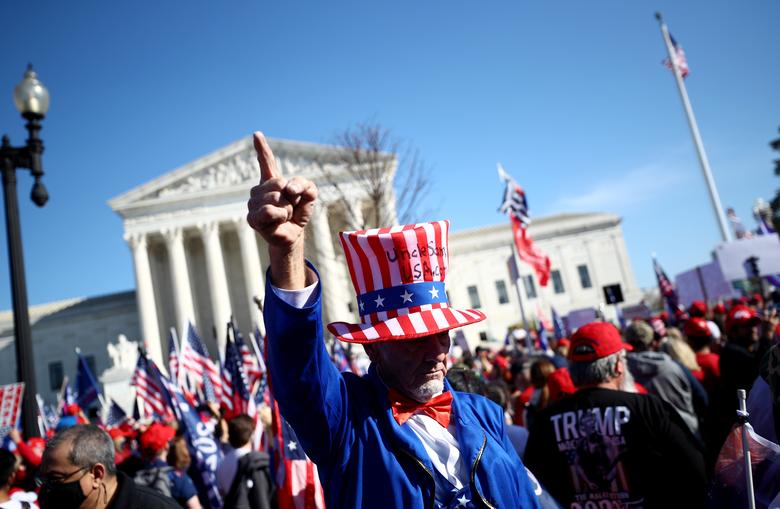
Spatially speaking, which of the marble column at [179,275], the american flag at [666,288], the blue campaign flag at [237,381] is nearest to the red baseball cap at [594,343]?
the blue campaign flag at [237,381]

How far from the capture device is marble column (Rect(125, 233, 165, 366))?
4553 cm

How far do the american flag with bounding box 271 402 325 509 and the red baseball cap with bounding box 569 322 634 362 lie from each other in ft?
5.54

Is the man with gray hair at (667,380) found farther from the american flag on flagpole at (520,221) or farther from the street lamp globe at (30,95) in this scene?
the american flag on flagpole at (520,221)

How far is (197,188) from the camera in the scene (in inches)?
1922

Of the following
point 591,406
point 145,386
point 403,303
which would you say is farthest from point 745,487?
point 145,386

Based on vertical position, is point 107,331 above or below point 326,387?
above

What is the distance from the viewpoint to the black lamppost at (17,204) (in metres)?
6.78

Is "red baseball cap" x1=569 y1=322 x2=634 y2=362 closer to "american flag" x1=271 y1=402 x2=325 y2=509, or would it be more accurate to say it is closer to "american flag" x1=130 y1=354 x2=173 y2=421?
"american flag" x1=271 y1=402 x2=325 y2=509

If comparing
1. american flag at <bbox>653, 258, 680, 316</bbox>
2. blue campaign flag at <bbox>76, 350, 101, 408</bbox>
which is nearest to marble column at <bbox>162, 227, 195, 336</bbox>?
blue campaign flag at <bbox>76, 350, 101, 408</bbox>

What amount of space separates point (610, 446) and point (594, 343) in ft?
1.92

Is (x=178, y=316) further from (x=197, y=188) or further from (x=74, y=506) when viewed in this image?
(x=74, y=506)

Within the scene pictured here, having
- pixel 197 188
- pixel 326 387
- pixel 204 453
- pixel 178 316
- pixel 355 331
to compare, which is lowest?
pixel 204 453

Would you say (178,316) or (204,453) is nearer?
(204,453)

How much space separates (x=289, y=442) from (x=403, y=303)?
7.51 ft
